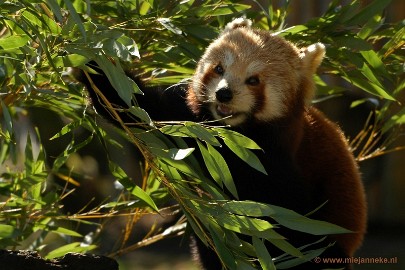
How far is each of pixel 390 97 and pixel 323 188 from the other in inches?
21.7

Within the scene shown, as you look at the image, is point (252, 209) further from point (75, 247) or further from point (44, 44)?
point (75, 247)

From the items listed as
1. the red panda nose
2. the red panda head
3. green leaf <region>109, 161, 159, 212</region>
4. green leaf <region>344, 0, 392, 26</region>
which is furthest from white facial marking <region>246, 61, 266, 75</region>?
green leaf <region>109, 161, 159, 212</region>

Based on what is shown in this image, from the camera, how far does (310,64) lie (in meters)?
3.20

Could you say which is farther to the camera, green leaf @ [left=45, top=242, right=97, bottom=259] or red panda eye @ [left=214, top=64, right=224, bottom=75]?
green leaf @ [left=45, top=242, right=97, bottom=259]

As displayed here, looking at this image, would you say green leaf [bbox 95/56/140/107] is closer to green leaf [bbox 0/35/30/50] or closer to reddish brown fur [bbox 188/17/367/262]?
green leaf [bbox 0/35/30/50]

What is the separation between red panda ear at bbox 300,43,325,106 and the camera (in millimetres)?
3139

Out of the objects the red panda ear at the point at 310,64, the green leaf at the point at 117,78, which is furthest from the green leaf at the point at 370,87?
the green leaf at the point at 117,78

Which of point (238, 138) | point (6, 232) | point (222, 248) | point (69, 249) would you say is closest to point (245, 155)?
point (238, 138)

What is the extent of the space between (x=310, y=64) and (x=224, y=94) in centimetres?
40

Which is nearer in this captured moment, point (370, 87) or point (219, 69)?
point (219, 69)

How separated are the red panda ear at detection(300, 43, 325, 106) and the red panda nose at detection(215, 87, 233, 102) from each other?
1.19 feet

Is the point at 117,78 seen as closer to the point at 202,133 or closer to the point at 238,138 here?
the point at 202,133

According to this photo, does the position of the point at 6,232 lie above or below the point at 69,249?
above

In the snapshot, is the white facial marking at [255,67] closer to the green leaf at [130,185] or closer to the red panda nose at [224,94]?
the red panda nose at [224,94]
